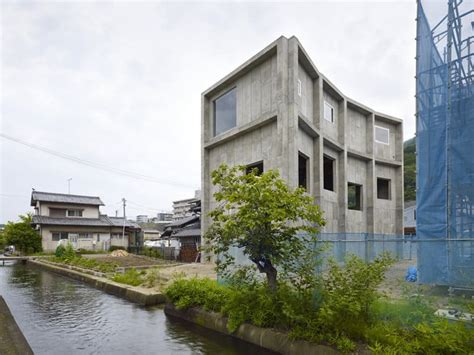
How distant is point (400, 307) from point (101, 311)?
8197 mm

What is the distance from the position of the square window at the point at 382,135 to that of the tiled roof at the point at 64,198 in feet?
108

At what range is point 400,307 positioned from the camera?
5402mm

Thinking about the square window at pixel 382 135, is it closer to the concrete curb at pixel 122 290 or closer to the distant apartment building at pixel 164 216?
the concrete curb at pixel 122 290

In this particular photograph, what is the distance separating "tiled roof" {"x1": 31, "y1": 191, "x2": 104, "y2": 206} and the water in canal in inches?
1163

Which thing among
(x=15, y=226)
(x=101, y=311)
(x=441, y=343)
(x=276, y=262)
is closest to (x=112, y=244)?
(x=15, y=226)

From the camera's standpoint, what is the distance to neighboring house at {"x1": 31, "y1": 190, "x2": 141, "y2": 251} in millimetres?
36094

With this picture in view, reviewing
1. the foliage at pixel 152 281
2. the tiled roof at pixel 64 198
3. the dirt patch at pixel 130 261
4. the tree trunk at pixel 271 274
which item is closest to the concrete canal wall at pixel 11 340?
the tree trunk at pixel 271 274

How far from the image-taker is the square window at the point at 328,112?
2047 centimetres

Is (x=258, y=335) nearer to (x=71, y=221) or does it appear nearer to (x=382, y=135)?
(x=382, y=135)

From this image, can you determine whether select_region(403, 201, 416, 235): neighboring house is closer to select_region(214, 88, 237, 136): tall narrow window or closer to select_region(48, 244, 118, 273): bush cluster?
select_region(214, 88, 237, 136): tall narrow window

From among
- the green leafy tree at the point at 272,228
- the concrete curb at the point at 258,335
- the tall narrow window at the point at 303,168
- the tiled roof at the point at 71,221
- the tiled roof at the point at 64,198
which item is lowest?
the concrete curb at the point at 258,335

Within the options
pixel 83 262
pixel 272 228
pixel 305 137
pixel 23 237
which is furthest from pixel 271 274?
pixel 23 237

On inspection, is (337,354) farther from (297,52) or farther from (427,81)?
(297,52)

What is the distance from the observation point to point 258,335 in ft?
21.4
